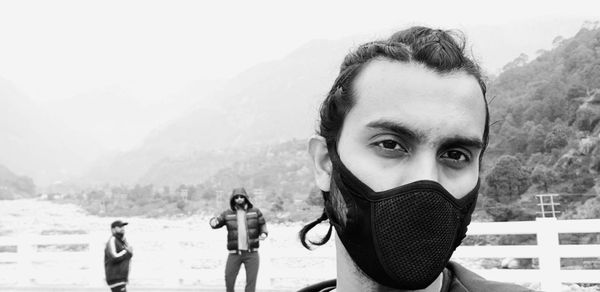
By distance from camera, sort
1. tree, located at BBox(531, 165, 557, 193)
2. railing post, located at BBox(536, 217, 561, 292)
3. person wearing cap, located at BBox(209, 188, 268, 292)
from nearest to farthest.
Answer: person wearing cap, located at BBox(209, 188, 268, 292)
railing post, located at BBox(536, 217, 561, 292)
tree, located at BBox(531, 165, 557, 193)

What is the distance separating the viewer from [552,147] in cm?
3128

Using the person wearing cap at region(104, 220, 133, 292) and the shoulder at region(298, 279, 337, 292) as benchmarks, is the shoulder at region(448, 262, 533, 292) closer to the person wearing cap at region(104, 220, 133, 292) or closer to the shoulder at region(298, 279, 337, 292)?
the shoulder at region(298, 279, 337, 292)

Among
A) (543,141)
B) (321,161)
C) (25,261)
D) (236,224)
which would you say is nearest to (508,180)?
(543,141)

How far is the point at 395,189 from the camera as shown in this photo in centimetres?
129

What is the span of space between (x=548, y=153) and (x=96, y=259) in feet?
93.9

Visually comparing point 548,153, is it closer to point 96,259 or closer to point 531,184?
point 531,184

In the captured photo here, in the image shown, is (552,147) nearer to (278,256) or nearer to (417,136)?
(278,256)

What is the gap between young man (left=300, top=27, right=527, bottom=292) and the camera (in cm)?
127

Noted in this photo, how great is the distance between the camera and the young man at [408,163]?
4.17 ft

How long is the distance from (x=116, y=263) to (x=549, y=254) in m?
5.50

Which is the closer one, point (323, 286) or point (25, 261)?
point (323, 286)

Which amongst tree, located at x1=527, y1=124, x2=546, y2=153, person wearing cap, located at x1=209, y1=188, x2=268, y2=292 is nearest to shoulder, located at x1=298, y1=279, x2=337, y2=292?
person wearing cap, located at x1=209, y1=188, x2=268, y2=292

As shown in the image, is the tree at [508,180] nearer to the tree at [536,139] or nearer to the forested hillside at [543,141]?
the forested hillside at [543,141]

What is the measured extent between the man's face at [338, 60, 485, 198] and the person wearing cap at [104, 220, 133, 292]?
20.2 ft
